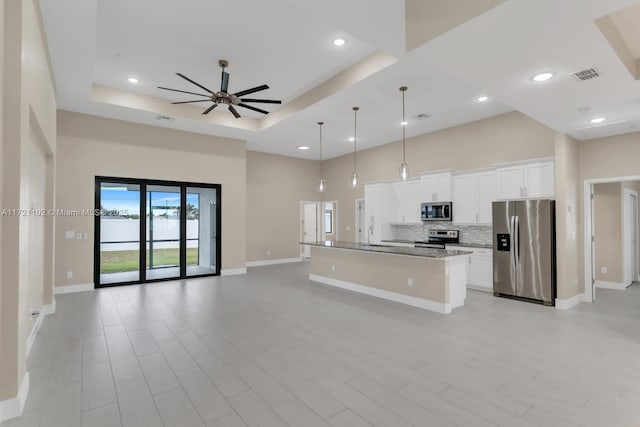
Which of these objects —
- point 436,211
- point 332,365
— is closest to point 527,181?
point 436,211

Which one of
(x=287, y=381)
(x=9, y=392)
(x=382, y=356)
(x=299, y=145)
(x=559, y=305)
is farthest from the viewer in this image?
(x=299, y=145)

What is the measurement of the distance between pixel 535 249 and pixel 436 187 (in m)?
2.35

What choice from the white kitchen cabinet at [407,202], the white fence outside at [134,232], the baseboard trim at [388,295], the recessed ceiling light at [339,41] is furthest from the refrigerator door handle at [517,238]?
the white fence outside at [134,232]

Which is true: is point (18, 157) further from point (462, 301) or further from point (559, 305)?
point (559, 305)

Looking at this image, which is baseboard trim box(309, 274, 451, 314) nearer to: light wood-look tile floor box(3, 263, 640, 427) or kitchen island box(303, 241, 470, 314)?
kitchen island box(303, 241, 470, 314)

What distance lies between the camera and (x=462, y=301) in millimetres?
5172

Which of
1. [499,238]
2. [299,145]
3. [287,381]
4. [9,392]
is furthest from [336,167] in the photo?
[9,392]

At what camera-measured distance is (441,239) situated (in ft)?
23.2

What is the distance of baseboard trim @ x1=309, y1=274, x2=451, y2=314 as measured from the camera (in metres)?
4.81

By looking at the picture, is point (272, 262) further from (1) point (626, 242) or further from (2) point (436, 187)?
(1) point (626, 242)

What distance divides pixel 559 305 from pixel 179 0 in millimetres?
6758

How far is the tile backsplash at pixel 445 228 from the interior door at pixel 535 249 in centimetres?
104

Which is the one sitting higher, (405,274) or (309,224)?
(309,224)

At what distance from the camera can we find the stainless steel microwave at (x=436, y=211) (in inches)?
271
